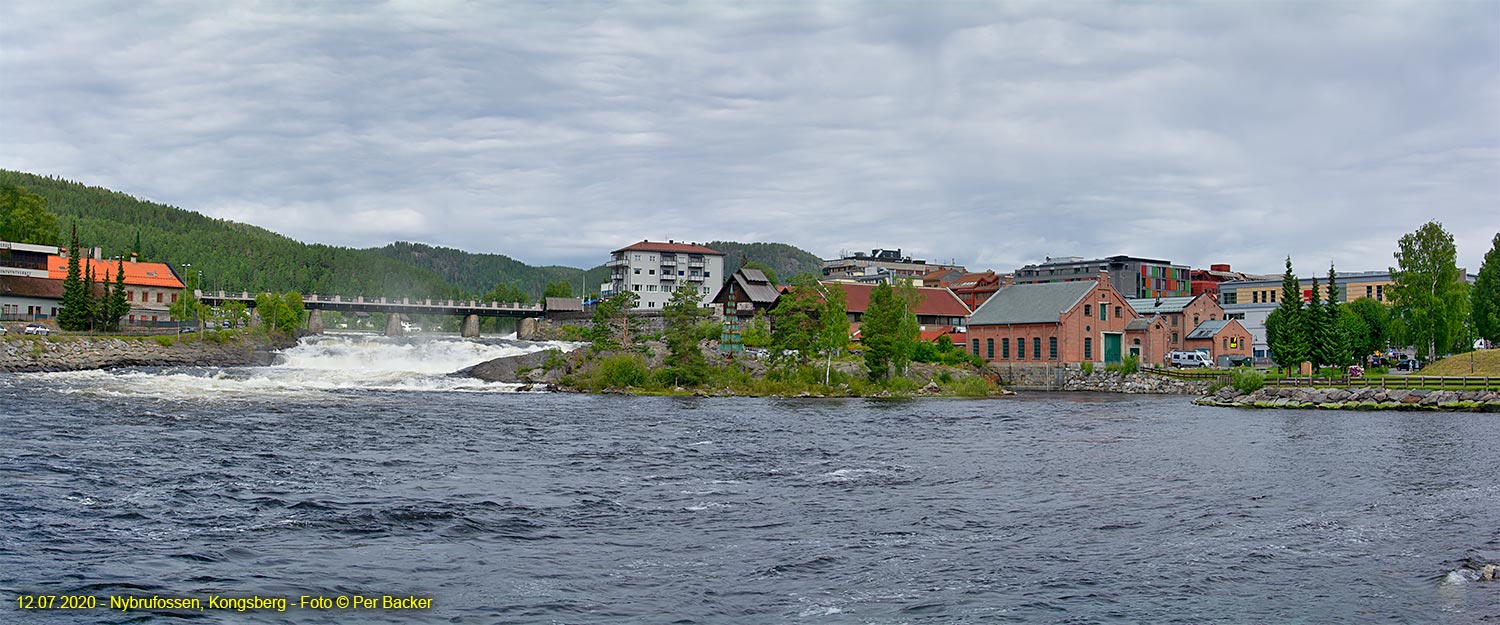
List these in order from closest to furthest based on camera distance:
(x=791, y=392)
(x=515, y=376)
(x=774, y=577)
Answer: (x=774, y=577), (x=791, y=392), (x=515, y=376)

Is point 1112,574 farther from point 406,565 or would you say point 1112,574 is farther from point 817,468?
point 817,468

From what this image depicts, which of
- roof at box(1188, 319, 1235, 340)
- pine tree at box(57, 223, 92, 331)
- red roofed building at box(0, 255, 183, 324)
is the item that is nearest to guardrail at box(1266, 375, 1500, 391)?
roof at box(1188, 319, 1235, 340)

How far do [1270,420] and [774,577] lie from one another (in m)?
39.5

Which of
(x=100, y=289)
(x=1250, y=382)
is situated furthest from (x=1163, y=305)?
(x=100, y=289)

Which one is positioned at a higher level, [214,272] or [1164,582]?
[214,272]

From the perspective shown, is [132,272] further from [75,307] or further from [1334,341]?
[1334,341]

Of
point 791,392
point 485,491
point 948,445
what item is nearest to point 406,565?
point 485,491

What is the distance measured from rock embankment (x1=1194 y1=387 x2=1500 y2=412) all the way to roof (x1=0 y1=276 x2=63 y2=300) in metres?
97.9

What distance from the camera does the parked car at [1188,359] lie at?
8719 cm

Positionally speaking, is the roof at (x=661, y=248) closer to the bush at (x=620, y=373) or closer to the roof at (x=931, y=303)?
the roof at (x=931, y=303)

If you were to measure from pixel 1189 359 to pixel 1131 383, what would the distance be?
38.9ft

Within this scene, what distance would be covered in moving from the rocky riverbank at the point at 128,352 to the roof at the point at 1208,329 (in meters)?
74.5

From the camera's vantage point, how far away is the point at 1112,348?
85.8 m

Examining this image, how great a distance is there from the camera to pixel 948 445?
34.8 m
